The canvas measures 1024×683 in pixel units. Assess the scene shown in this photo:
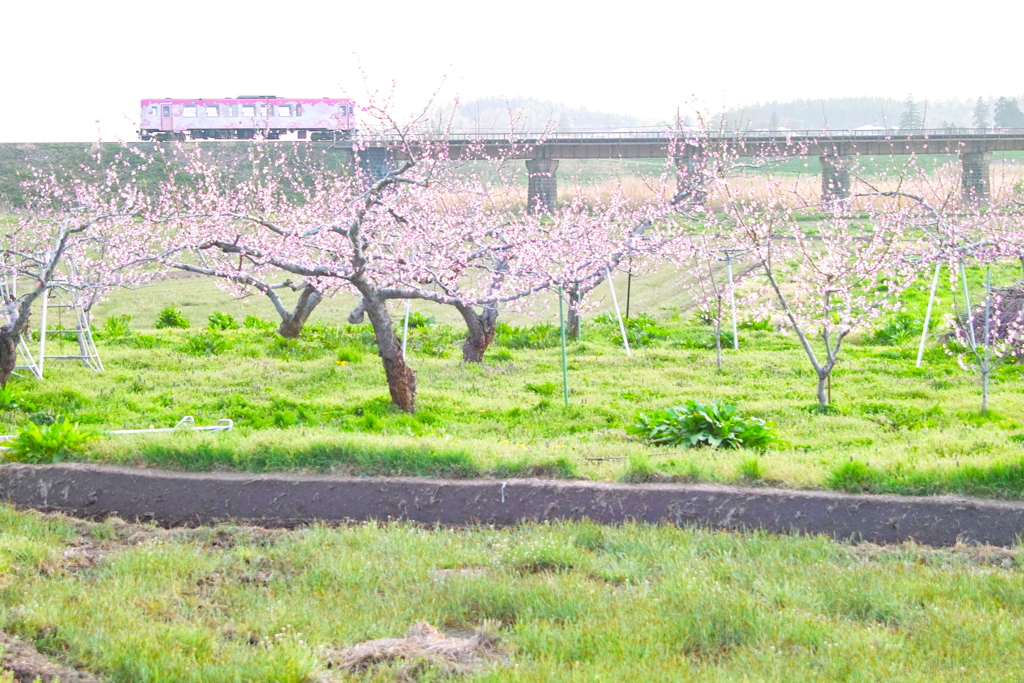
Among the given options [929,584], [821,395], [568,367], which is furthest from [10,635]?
[568,367]

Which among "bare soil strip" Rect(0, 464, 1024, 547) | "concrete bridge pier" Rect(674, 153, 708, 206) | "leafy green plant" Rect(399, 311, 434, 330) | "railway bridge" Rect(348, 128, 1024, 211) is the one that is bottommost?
"bare soil strip" Rect(0, 464, 1024, 547)

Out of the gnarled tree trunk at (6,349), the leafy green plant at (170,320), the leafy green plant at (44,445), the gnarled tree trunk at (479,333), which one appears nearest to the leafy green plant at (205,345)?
the gnarled tree trunk at (6,349)

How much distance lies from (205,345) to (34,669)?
10.0 metres

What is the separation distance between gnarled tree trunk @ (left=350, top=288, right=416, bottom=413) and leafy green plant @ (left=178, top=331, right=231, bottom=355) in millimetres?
4546

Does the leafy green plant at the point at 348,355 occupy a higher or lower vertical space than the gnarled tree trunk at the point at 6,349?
lower

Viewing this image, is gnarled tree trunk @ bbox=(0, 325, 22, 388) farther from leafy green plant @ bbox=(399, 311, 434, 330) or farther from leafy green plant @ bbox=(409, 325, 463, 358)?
leafy green plant @ bbox=(399, 311, 434, 330)

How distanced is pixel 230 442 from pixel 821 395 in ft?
19.1

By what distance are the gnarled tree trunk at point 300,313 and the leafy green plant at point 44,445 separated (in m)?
6.45

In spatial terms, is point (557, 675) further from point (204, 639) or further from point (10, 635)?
point (10, 635)

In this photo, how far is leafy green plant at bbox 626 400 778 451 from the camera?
777cm

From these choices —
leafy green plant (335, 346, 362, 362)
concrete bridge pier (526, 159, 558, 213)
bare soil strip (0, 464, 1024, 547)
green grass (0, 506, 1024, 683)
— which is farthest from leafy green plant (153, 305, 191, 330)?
concrete bridge pier (526, 159, 558, 213)

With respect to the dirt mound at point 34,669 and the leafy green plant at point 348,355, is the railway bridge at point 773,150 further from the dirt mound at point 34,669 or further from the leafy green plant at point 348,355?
the dirt mound at point 34,669

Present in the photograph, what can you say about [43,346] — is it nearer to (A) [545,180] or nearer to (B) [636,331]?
(B) [636,331]

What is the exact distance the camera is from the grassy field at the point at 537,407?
6.59 m
